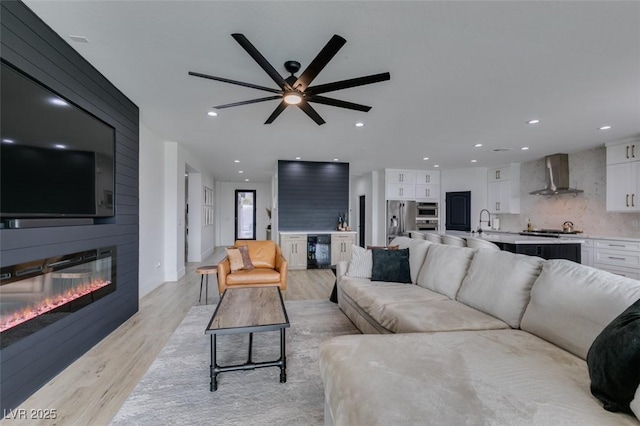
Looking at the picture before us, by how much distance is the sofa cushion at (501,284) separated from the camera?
2.08m

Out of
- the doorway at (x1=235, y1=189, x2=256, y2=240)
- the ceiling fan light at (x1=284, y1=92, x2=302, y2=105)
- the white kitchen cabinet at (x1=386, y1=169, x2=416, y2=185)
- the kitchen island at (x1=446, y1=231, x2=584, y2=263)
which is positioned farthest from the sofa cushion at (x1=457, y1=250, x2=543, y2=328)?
the doorway at (x1=235, y1=189, x2=256, y2=240)

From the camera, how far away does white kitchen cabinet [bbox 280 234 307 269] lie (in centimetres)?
670

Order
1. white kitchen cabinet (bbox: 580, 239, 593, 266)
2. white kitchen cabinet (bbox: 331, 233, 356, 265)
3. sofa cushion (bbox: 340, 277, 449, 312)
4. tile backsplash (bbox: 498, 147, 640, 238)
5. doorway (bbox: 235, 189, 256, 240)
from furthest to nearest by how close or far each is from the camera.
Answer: doorway (bbox: 235, 189, 256, 240) < white kitchen cabinet (bbox: 331, 233, 356, 265) < tile backsplash (bbox: 498, 147, 640, 238) < white kitchen cabinet (bbox: 580, 239, 593, 266) < sofa cushion (bbox: 340, 277, 449, 312)

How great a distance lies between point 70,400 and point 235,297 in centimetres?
131

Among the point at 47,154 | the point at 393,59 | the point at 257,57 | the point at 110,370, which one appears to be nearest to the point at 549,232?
the point at 393,59

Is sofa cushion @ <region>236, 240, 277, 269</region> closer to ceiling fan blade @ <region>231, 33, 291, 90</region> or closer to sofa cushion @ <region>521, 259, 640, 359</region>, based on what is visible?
ceiling fan blade @ <region>231, 33, 291, 90</region>

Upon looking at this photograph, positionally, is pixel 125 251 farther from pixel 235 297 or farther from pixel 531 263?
pixel 531 263

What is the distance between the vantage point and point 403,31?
7.02 ft

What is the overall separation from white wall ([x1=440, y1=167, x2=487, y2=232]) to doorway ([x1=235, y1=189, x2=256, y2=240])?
23.7ft

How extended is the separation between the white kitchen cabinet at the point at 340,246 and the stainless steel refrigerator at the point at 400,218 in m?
1.83

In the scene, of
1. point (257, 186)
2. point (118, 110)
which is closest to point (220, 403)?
point (118, 110)

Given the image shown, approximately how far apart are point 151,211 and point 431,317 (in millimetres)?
4498

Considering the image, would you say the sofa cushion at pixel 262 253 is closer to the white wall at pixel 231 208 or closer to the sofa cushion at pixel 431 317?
the sofa cushion at pixel 431 317

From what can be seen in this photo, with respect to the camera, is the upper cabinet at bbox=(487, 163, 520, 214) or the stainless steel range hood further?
the upper cabinet at bbox=(487, 163, 520, 214)
